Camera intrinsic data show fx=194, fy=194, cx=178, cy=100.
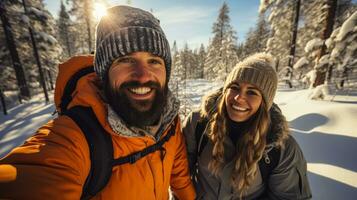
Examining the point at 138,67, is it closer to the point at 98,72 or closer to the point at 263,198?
the point at 98,72

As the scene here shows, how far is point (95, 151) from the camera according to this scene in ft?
5.00

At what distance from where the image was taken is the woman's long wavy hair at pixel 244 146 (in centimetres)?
241

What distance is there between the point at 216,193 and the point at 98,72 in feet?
7.10

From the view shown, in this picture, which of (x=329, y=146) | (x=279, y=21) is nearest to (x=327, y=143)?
(x=329, y=146)

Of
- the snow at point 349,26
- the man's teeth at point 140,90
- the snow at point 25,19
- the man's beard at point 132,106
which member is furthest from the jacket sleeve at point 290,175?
the snow at point 25,19

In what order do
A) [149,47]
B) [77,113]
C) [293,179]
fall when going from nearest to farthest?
[77,113] → [149,47] → [293,179]

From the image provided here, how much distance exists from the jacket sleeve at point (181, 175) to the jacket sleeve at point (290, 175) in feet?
3.59

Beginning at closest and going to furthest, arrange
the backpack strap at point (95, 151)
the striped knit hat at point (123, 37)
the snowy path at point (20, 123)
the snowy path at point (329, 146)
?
the backpack strap at point (95, 151)
the striped knit hat at point (123, 37)
the snowy path at point (329, 146)
the snowy path at point (20, 123)

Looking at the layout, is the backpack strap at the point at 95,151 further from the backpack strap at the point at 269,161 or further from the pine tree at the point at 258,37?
the pine tree at the point at 258,37

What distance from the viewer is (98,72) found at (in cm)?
209

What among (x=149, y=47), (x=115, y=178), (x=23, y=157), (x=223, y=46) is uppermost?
(x=223, y=46)

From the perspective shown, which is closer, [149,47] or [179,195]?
[149,47]

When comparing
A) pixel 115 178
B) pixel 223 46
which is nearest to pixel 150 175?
pixel 115 178

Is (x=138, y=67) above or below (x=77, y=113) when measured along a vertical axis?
above
